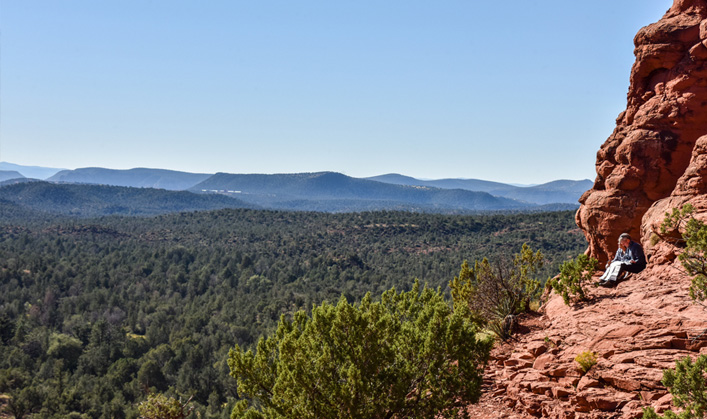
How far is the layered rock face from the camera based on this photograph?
10.2 meters

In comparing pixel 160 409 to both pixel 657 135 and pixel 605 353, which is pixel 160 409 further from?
pixel 657 135

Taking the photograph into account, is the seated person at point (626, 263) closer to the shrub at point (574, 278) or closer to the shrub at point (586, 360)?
the shrub at point (574, 278)

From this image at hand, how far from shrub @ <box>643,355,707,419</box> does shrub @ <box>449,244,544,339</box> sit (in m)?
5.24

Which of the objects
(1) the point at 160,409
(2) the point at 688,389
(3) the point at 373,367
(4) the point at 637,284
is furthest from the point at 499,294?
(1) the point at 160,409

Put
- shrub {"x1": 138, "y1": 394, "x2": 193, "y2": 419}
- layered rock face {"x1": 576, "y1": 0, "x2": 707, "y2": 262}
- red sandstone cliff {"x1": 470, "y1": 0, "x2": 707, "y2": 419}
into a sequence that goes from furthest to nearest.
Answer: shrub {"x1": 138, "y1": 394, "x2": 193, "y2": 419} < layered rock face {"x1": 576, "y1": 0, "x2": 707, "y2": 262} < red sandstone cliff {"x1": 470, "y1": 0, "x2": 707, "y2": 419}

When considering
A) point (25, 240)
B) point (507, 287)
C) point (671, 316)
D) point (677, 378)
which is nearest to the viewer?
point (677, 378)

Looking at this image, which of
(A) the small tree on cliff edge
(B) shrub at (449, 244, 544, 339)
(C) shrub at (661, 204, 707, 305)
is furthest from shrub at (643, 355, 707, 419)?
(B) shrub at (449, 244, 544, 339)

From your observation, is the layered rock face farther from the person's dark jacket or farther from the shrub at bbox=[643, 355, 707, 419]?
the shrub at bbox=[643, 355, 707, 419]

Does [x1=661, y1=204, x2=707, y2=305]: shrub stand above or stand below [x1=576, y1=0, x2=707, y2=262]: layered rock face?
below

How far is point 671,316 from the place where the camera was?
7.21 m

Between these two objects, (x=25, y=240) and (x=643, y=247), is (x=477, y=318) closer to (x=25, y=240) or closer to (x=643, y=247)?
(x=643, y=247)

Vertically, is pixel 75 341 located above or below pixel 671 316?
below

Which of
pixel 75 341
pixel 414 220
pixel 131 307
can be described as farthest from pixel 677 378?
pixel 414 220

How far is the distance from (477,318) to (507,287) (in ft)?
3.76
